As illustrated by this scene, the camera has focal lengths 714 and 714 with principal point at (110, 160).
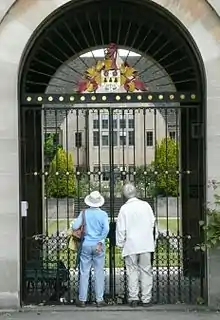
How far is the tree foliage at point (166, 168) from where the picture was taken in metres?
10.1

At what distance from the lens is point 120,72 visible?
10336 mm

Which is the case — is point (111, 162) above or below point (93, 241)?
above

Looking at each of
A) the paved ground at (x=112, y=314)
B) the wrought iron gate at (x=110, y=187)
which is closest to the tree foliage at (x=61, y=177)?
the wrought iron gate at (x=110, y=187)

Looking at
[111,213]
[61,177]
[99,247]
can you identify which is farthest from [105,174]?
[99,247]

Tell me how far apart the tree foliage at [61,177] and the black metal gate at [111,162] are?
16mm

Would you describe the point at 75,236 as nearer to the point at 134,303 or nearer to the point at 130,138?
the point at 134,303

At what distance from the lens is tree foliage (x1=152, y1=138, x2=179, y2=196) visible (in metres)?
10.1

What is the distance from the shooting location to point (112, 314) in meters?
9.31

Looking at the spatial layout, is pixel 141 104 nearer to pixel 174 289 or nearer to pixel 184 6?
pixel 184 6

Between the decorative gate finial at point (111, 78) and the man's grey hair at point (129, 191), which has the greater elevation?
the decorative gate finial at point (111, 78)

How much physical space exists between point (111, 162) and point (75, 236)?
3.87ft

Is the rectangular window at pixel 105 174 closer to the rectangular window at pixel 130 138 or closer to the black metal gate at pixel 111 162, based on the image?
the black metal gate at pixel 111 162

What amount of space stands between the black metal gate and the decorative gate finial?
0.6 inches

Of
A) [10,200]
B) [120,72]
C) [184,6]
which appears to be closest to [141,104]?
[120,72]
